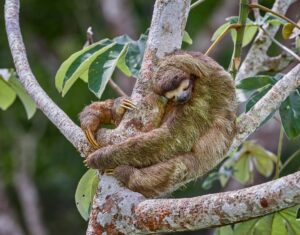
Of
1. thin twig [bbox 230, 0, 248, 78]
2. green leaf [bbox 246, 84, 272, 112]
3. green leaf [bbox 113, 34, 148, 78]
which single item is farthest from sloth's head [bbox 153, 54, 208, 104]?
green leaf [bbox 113, 34, 148, 78]

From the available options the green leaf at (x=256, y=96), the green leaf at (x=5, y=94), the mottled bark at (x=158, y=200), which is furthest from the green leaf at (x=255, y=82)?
the green leaf at (x=5, y=94)

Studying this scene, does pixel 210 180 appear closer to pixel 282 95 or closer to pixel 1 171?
pixel 282 95

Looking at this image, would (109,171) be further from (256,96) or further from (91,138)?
(256,96)

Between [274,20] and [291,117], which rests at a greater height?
[274,20]

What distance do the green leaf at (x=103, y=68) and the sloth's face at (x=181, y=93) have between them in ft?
0.83

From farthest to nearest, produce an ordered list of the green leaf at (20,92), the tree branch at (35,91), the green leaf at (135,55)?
the green leaf at (20,92)
the green leaf at (135,55)
the tree branch at (35,91)

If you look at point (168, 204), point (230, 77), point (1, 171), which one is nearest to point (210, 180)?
point (230, 77)

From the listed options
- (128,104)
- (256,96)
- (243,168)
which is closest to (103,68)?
(128,104)

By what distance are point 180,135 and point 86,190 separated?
0.41 m

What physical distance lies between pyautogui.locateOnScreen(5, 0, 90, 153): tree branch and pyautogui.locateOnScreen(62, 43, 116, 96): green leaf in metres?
0.10

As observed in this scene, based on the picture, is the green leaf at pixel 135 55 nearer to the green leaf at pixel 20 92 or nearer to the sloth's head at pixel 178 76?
the green leaf at pixel 20 92

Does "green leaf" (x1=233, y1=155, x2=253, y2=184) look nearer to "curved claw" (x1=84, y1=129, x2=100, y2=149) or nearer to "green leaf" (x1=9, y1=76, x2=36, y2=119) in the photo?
"green leaf" (x1=9, y1=76, x2=36, y2=119)

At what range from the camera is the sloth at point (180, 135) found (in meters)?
1.46

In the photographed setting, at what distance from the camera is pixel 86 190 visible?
71.0 inches
